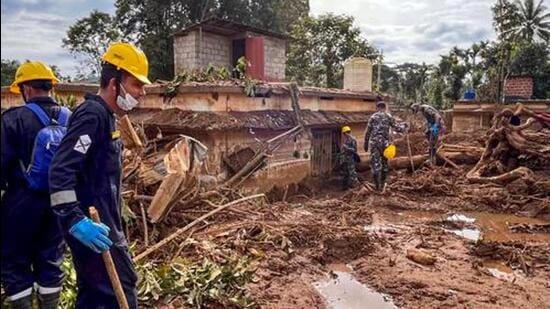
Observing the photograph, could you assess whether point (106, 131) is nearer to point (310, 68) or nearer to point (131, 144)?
point (131, 144)

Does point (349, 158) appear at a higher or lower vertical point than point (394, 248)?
higher

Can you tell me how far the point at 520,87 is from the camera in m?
20.4

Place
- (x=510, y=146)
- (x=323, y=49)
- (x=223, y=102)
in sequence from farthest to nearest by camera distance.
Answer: (x=323, y=49) → (x=510, y=146) → (x=223, y=102)

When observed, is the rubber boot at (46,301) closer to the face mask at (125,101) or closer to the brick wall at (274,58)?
the face mask at (125,101)

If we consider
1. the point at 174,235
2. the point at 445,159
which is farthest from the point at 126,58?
the point at 445,159

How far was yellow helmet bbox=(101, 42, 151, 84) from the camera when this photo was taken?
2475 millimetres

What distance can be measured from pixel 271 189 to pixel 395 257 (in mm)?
4692

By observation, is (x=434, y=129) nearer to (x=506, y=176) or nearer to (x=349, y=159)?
(x=506, y=176)

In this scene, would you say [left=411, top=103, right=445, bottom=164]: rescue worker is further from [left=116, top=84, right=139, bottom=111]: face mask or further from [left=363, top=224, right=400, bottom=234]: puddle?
[left=116, top=84, right=139, bottom=111]: face mask

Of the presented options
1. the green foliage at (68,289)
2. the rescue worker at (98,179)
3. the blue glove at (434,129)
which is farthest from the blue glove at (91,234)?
the blue glove at (434,129)

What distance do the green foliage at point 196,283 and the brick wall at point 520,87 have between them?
66.8 ft

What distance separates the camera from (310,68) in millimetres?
26672

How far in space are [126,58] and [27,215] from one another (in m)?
1.20

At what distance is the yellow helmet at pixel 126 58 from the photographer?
97.4 inches
